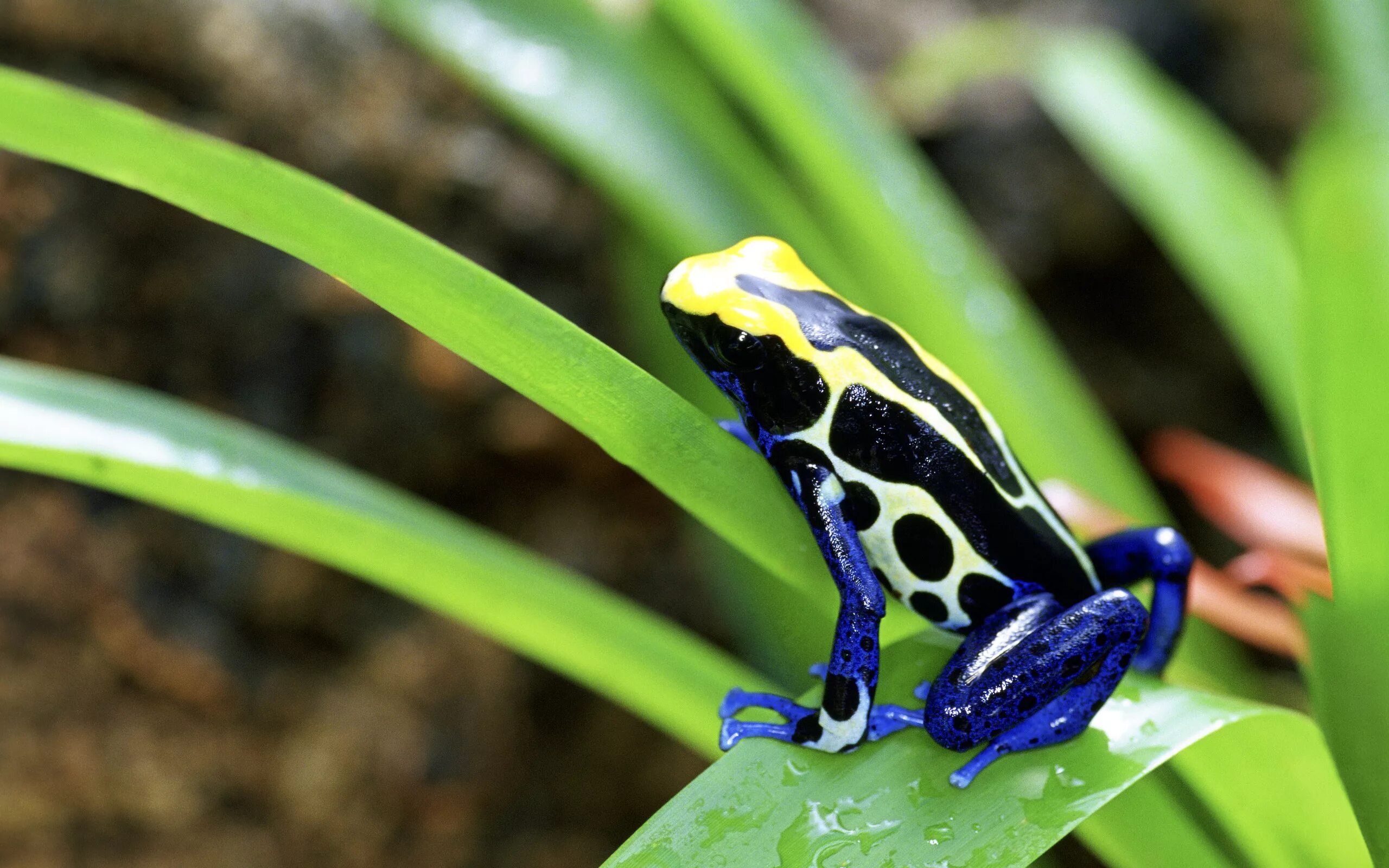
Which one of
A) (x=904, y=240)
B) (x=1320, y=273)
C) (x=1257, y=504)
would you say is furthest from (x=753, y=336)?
(x=1257, y=504)

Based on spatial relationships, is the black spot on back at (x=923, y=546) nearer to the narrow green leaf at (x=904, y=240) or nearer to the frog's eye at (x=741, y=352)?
the frog's eye at (x=741, y=352)

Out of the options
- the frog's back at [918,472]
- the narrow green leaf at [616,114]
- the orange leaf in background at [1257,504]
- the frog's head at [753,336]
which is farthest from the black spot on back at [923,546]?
the orange leaf in background at [1257,504]

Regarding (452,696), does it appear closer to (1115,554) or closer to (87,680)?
(87,680)

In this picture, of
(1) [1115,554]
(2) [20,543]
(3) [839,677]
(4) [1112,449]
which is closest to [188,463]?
(3) [839,677]

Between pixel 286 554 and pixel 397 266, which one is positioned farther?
pixel 286 554

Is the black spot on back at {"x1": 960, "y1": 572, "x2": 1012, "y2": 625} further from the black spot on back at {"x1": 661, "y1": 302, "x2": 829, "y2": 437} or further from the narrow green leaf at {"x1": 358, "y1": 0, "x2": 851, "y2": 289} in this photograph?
the narrow green leaf at {"x1": 358, "y1": 0, "x2": 851, "y2": 289}

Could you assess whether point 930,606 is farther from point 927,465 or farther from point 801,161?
point 801,161
